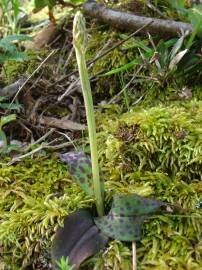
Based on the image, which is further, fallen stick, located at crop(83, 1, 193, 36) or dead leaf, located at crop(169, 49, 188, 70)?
fallen stick, located at crop(83, 1, 193, 36)

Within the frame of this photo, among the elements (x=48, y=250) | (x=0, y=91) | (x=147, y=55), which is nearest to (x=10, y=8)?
(x=0, y=91)

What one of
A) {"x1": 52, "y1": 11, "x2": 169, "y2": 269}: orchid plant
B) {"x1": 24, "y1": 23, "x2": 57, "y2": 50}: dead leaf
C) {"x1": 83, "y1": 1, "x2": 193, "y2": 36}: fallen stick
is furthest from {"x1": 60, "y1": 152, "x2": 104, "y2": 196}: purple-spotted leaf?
{"x1": 24, "y1": 23, "x2": 57, "y2": 50}: dead leaf

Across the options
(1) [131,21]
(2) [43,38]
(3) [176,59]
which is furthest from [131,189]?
(2) [43,38]

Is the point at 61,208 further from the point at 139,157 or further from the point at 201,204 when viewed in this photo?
the point at 201,204

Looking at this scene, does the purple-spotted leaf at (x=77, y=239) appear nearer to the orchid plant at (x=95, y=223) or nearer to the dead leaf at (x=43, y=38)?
the orchid plant at (x=95, y=223)

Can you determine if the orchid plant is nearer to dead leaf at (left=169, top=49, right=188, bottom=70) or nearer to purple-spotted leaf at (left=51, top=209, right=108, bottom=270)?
purple-spotted leaf at (left=51, top=209, right=108, bottom=270)

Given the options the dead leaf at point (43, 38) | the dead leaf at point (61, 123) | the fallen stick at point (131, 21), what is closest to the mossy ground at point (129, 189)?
the dead leaf at point (61, 123)
